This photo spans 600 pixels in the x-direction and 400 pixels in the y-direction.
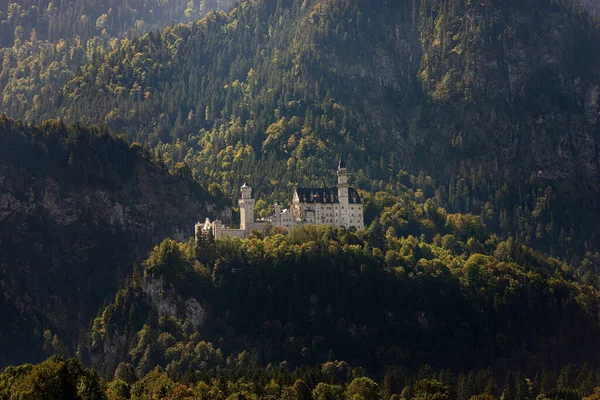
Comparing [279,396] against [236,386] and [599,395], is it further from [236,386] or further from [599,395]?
[599,395]

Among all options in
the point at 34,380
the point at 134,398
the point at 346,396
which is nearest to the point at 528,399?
the point at 346,396

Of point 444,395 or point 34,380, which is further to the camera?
point 444,395

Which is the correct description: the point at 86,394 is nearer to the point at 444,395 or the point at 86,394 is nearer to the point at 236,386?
the point at 236,386

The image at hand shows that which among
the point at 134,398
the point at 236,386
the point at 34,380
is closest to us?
the point at 34,380

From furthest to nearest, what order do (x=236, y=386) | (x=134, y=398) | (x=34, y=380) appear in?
1. (x=236, y=386)
2. (x=134, y=398)
3. (x=34, y=380)

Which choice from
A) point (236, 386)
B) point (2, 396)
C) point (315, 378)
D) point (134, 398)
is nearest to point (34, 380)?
point (2, 396)

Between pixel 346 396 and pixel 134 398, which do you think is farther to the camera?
pixel 346 396

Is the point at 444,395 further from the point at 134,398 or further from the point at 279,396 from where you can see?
the point at 134,398
